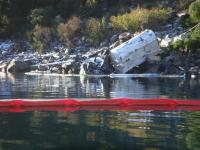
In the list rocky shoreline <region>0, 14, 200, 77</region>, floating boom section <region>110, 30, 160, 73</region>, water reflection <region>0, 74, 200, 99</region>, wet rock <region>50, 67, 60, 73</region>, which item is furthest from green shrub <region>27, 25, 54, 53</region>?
water reflection <region>0, 74, 200, 99</region>

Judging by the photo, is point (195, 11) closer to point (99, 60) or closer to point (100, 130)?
point (99, 60)

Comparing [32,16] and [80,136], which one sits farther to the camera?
[32,16]

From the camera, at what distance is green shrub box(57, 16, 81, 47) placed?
244 ft

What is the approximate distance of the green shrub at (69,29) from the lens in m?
74.3

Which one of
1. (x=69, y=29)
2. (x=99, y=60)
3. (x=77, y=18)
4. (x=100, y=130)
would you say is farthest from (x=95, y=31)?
(x=100, y=130)

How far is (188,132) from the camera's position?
14.4 metres

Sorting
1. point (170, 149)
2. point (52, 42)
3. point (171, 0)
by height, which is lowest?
point (170, 149)

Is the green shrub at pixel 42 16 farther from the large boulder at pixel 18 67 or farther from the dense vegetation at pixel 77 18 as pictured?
the large boulder at pixel 18 67

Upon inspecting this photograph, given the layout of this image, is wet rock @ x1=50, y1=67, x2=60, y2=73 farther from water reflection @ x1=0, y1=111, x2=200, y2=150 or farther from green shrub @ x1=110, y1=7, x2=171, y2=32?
water reflection @ x1=0, y1=111, x2=200, y2=150

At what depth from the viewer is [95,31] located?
7238 centimetres

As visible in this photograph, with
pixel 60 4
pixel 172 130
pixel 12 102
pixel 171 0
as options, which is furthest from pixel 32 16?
pixel 172 130

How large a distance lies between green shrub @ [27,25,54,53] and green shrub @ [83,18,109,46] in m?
6.13

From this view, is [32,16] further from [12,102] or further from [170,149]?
[170,149]

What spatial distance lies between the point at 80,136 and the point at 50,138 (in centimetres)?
78
